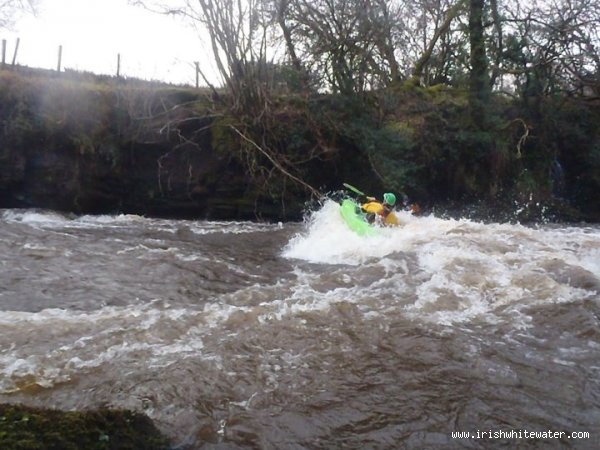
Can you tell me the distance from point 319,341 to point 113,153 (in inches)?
389

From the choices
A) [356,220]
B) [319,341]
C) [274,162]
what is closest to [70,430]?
[319,341]

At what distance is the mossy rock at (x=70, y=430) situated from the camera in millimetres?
2109

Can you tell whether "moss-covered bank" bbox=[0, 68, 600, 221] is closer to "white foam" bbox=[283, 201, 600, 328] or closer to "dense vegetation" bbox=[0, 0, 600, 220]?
"dense vegetation" bbox=[0, 0, 600, 220]

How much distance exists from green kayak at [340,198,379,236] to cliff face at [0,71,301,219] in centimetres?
346

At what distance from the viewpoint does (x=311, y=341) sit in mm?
4570

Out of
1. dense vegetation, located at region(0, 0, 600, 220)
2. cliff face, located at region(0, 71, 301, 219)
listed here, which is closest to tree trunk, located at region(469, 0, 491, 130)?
dense vegetation, located at region(0, 0, 600, 220)

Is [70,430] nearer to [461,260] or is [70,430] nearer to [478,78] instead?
[461,260]

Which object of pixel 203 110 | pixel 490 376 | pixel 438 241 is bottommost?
pixel 490 376

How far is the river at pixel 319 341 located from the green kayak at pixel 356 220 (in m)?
0.43

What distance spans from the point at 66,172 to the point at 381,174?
7.71m

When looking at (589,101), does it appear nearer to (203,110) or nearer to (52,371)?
(203,110)

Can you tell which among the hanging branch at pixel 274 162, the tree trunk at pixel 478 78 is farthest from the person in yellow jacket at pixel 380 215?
the tree trunk at pixel 478 78

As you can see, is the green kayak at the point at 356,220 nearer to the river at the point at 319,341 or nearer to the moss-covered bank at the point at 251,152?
the river at the point at 319,341

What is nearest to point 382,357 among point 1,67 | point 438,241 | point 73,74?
point 438,241
